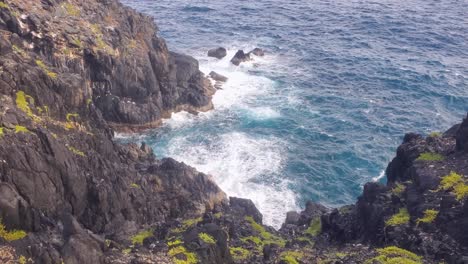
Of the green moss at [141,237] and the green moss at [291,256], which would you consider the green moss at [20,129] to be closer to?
the green moss at [141,237]

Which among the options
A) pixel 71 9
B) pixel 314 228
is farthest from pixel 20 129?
pixel 71 9

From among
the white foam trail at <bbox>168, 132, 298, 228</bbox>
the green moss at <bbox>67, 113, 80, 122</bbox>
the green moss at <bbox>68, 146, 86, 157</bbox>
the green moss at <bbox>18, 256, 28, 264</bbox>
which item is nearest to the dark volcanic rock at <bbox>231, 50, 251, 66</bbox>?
the white foam trail at <bbox>168, 132, 298, 228</bbox>

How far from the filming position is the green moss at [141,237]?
33381 mm

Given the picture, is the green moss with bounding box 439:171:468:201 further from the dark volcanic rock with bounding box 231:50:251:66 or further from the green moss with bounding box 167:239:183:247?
the dark volcanic rock with bounding box 231:50:251:66

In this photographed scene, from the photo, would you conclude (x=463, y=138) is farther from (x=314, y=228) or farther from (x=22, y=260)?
(x=22, y=260)

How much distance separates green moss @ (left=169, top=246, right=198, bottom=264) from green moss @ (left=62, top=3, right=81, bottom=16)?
4607 cm

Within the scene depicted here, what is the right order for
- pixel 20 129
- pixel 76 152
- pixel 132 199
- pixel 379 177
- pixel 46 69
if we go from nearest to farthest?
pixel 20 129 < pixel 76 152 < pixel 132 199 < pixel 46 69 < pixel 379 177

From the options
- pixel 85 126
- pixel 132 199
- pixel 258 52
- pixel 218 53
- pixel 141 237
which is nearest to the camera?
pixel 141 237

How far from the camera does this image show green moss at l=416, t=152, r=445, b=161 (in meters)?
39.9

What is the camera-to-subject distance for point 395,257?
100 ft

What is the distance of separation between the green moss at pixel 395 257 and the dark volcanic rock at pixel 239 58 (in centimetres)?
6584

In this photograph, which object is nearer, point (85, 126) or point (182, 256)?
point (182, 256)

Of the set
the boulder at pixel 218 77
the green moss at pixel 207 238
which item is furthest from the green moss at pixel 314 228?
the boulder at pixel 218 77

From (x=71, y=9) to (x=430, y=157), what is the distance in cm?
5003
